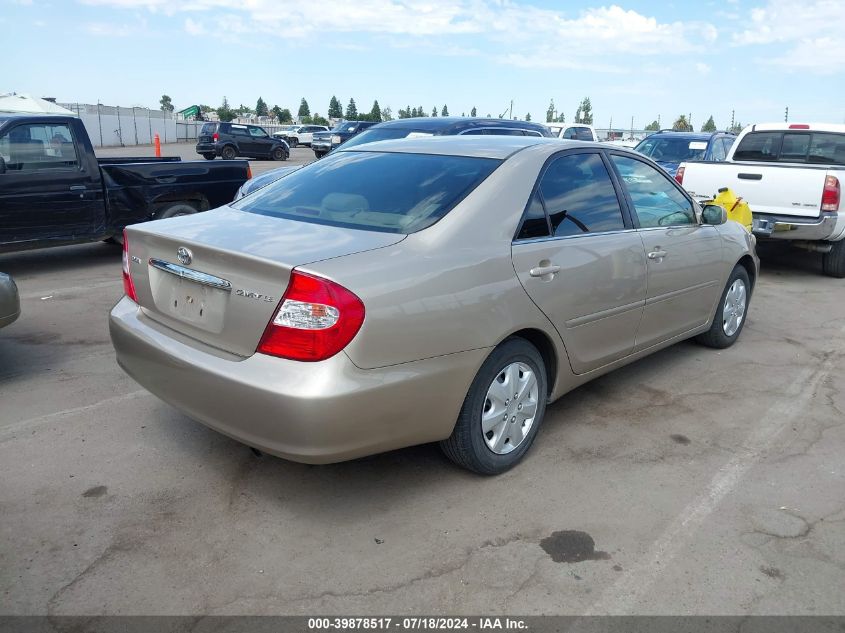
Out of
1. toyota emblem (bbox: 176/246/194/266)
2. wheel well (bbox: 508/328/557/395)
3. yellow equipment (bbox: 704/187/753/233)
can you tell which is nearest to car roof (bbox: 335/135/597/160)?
wheel well (bbox: 508/328/557/395)

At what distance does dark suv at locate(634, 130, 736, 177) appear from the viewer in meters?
13.4

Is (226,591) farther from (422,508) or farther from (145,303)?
(145,303)

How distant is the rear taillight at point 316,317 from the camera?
109 inches

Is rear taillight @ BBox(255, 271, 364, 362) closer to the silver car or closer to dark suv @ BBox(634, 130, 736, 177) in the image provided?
the silver car

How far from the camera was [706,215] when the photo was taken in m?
5.11

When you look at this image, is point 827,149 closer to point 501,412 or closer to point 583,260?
point 583,260

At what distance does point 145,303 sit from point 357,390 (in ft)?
4.49

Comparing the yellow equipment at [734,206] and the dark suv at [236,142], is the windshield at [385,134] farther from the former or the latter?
the dark suv at [236,142]

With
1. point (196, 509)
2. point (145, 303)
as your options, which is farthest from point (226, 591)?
point (145, 303)

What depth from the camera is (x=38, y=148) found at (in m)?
7.66

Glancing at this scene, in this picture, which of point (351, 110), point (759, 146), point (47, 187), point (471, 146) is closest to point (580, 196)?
point (471, 146)

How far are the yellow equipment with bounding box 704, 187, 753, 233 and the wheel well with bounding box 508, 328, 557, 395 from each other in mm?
4938

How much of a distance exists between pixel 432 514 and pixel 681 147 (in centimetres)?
1237

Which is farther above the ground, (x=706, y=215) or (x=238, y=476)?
(x=706, y=215)
